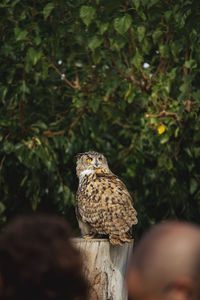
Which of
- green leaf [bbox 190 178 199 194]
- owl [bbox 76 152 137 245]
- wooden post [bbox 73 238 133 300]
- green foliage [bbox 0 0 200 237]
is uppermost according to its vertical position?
green foliage [bbox 0 0 200 237]

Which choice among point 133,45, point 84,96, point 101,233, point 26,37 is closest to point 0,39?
point 26,37

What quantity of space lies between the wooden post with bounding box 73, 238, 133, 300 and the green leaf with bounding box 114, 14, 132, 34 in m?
1.34

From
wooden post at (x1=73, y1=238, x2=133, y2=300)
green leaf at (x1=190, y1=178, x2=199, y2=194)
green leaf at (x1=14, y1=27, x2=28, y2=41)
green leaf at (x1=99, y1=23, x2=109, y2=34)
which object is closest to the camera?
wooden post at (x1=73, y1=238, x2=133, y2=300)

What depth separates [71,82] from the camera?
202 inches

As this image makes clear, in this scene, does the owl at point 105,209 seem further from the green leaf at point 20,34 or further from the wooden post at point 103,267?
the green leaf at point 20,34

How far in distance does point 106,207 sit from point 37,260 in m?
2.28

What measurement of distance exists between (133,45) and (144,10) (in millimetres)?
373

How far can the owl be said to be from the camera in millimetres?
3307

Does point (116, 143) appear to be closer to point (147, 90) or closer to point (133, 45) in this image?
point (147, 90)

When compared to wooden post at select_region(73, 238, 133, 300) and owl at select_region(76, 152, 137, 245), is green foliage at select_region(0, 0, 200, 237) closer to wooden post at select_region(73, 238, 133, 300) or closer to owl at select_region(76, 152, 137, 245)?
owl at select_region(76, 152, 137, 245)

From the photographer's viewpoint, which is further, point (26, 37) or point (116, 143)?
point (116, 143)

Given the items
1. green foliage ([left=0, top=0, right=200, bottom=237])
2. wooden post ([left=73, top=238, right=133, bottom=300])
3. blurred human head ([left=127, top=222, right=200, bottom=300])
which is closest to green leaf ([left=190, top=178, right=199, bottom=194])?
green foliage ([left=0, top=0, right=200, bottom=237])

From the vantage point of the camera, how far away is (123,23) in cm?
363

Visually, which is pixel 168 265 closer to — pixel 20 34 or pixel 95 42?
pixel 95 42
